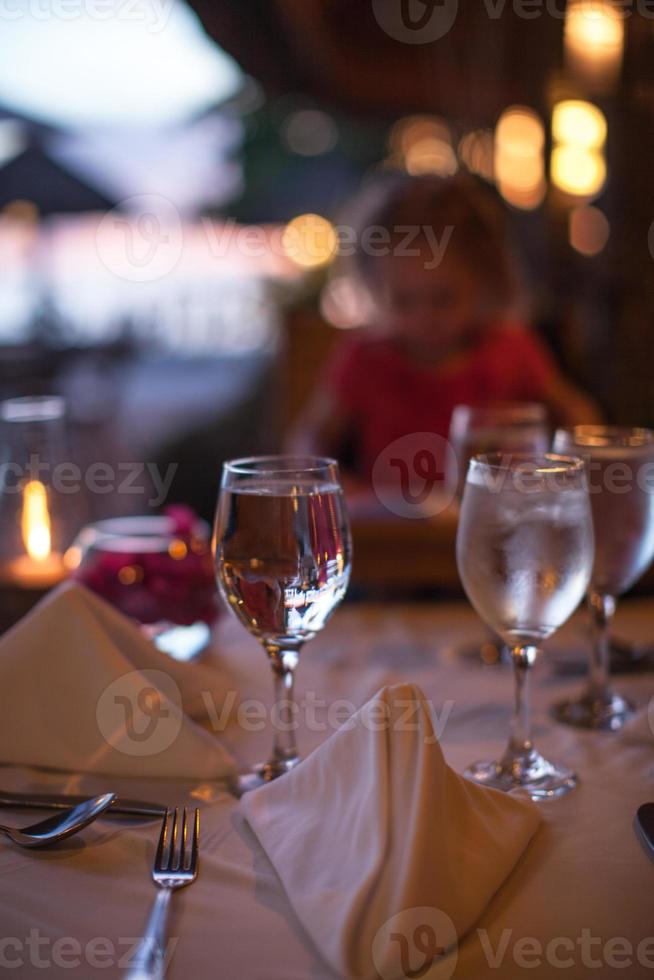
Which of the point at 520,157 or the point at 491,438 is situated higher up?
the point at 520,157

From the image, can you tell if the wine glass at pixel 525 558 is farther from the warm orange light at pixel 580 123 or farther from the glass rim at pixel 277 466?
the warm orange light at pixel 580 123

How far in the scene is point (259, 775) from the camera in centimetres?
67

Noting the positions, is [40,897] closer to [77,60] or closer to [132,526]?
[132,526]

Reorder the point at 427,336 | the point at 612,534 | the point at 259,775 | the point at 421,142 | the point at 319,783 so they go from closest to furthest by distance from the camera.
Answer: the point at 319,783
the point at 259,775
the point at 612,534
the point at 427,336
the point at 421,142

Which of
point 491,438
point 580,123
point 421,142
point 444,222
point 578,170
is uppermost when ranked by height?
point 421,142

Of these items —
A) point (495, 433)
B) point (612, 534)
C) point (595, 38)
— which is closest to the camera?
point (612, 534)

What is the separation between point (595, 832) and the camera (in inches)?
23.3

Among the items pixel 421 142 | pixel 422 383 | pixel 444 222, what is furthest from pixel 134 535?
pixel 421 142

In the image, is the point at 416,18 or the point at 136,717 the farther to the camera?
the point at 416,18

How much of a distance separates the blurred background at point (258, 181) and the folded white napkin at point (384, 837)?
1914 mm

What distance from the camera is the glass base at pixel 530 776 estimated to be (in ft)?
2.12

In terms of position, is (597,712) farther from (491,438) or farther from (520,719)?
(491,438)

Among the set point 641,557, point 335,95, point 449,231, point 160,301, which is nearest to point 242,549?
point 641,557

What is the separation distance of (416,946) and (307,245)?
555cm
